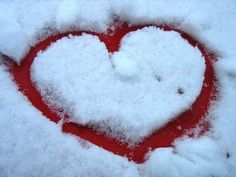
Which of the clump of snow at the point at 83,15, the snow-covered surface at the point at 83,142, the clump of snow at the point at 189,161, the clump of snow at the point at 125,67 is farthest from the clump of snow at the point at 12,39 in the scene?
the clump of snow at the point at 189,161

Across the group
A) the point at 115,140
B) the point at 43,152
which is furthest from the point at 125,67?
the point at 43,152

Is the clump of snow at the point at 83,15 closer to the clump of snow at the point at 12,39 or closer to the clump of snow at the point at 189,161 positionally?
the clump of snow at the point at 12,39

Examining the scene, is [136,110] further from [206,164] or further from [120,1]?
[120,1]

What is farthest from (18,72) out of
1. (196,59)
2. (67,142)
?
(196,59)

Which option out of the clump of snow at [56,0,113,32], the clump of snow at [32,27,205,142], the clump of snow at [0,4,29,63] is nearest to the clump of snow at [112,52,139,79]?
the clump of snow at [32,27,205,142]

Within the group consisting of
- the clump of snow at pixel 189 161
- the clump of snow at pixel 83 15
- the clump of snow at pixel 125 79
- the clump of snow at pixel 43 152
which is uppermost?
the clump of snow at pixel 83 15

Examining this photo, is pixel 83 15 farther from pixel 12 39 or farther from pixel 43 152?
pixel 43 152

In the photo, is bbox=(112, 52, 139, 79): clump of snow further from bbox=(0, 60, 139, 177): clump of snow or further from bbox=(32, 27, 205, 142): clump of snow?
bbox=(0, 60, 139, 177): clump of snow
